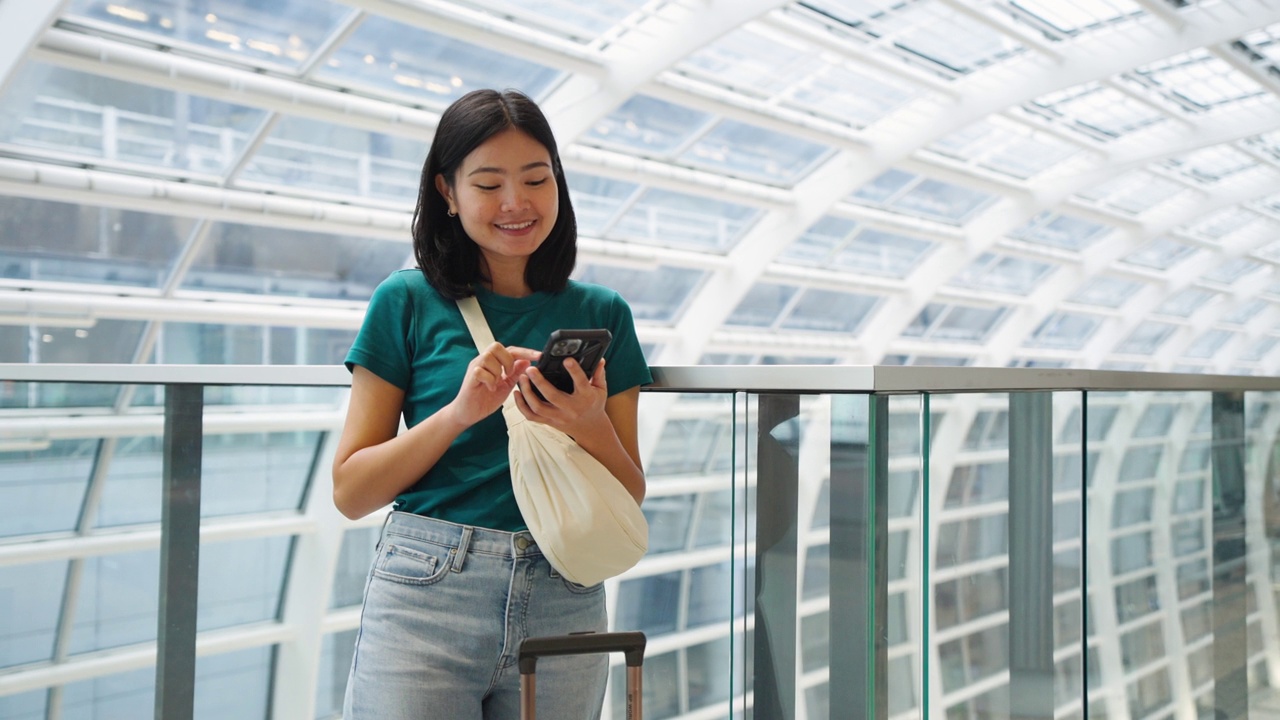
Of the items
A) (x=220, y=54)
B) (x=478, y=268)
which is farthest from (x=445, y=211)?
(x=220, y=54)

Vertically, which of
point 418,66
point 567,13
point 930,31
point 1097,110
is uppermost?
point 1097,110

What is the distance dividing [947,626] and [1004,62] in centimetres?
1378

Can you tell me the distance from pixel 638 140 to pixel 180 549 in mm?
11566

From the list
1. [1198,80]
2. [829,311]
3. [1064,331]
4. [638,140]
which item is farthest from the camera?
[1064,331]

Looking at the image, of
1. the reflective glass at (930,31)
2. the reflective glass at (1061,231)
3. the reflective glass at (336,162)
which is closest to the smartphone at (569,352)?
the reflective glass at (336,162)

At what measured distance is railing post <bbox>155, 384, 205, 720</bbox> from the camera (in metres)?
2.79

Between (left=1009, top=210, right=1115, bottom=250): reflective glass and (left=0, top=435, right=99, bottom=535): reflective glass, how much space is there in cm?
2087

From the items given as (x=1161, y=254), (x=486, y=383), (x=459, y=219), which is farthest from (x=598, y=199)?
(x=1161, y=254)

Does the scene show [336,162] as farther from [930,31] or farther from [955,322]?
[955,322]

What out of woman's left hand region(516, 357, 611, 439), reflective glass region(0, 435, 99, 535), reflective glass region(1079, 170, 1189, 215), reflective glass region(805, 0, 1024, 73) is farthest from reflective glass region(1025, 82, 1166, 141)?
woman's left hand region(516, 357, 611, 439)

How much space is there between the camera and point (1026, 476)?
226 centimetres

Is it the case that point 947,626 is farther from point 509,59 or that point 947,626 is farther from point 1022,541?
point 509,59

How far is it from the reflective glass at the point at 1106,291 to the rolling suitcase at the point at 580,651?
27228 mm

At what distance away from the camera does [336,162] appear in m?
12.2
